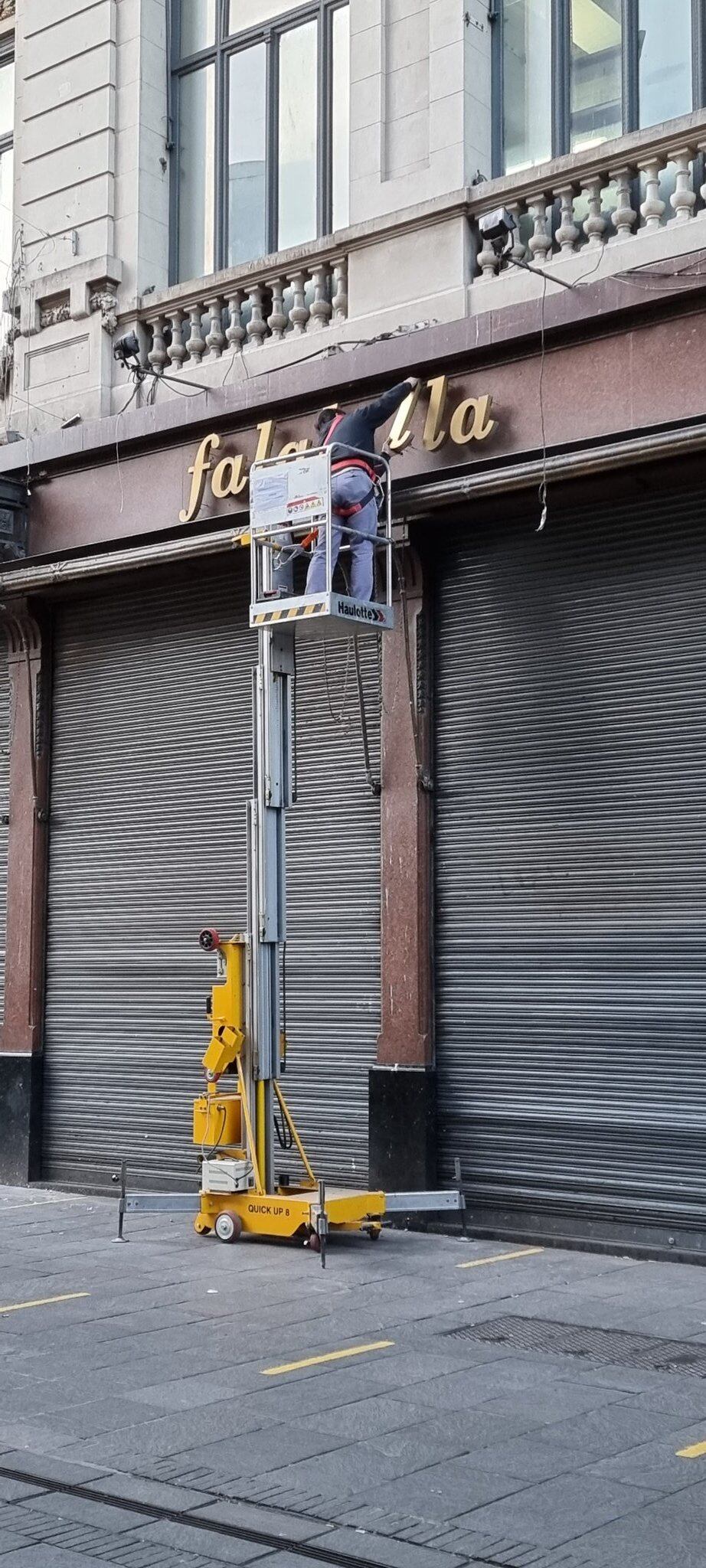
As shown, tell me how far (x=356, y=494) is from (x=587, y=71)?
3960 millimetres

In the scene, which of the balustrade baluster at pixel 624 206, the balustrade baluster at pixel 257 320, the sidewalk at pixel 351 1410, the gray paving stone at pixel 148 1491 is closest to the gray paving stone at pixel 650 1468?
the sidewalk at pixel 351 1410

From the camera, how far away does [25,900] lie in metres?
14.9

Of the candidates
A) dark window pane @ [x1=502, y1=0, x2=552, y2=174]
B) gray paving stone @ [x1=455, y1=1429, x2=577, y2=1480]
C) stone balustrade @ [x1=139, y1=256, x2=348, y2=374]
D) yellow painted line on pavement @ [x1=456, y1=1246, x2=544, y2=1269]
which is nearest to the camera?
gray paving stone @ [x1=455, y1=1429, x2=577, y2=1480]

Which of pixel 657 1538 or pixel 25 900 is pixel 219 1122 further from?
pixel 657 1538

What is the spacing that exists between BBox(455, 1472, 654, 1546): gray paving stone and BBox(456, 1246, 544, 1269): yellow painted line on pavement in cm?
437

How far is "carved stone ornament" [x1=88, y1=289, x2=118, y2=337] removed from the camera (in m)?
14.9

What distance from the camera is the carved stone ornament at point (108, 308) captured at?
14852 millimetres

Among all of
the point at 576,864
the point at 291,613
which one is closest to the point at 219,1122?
the point at 576,864

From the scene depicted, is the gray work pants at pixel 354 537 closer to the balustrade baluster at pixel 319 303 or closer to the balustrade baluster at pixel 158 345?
the balustrade baluster at pixel 319 303

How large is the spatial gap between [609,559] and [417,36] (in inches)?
187

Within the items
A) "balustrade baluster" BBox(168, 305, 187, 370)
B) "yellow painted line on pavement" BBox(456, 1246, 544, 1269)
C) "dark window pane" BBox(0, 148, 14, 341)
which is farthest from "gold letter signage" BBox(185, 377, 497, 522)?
"yellow painted line on pavement" BBox(456, 1246, 544, 1269)

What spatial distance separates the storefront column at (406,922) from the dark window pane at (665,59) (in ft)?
12.0

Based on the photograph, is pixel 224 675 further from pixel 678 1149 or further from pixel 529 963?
pixel 678 1149

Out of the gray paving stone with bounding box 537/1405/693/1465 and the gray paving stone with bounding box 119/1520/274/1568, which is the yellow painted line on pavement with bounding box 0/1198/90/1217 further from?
the gray paving stone with bounding box 119/1520/274/1568
